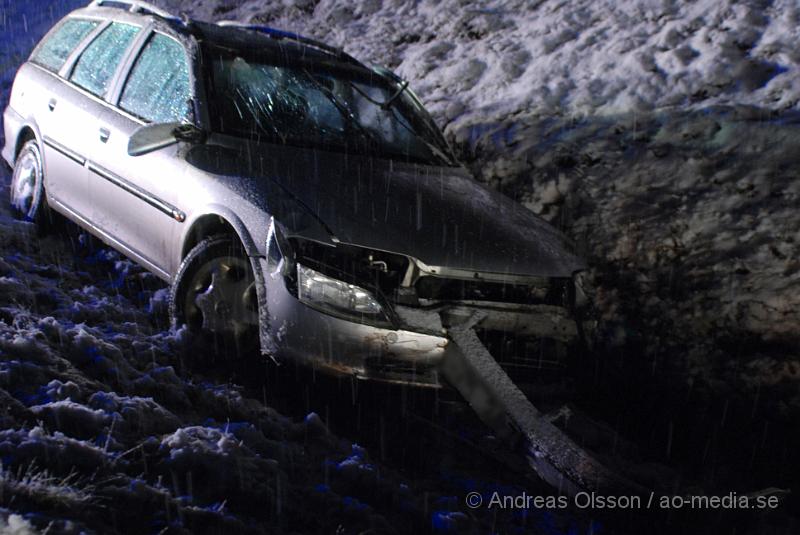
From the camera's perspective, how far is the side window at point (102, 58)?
15.2 ft

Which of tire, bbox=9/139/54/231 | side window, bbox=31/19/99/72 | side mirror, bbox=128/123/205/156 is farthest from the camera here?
side window, bbox=31/19/99/72

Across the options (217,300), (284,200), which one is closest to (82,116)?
(217,300)

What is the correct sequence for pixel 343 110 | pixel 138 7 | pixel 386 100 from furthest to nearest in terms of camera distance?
pixel 138 7, pixel 386 100, pixel 343 110

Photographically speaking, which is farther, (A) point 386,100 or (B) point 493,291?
(A) point 386,100

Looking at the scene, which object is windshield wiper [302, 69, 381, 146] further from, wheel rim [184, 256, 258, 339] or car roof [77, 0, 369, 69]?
wheel rim [184, 256, 258, 339]

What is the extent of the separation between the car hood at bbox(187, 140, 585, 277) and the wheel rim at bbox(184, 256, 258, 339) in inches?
15.5

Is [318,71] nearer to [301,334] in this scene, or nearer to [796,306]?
[301,334]

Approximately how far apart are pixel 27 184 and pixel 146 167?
5.88 feet

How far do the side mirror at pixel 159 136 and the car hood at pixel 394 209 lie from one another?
0.08 m

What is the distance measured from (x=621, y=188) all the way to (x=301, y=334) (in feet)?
11.8

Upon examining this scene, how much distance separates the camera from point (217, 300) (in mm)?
3479

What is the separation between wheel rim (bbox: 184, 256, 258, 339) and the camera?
11.2ft

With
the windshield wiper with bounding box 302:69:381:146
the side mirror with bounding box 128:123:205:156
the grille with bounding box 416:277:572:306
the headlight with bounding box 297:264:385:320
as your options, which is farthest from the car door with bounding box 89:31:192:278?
the grille with bounding box 416:277:572:306

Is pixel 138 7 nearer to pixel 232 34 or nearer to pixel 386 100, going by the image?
pixel 232 34
